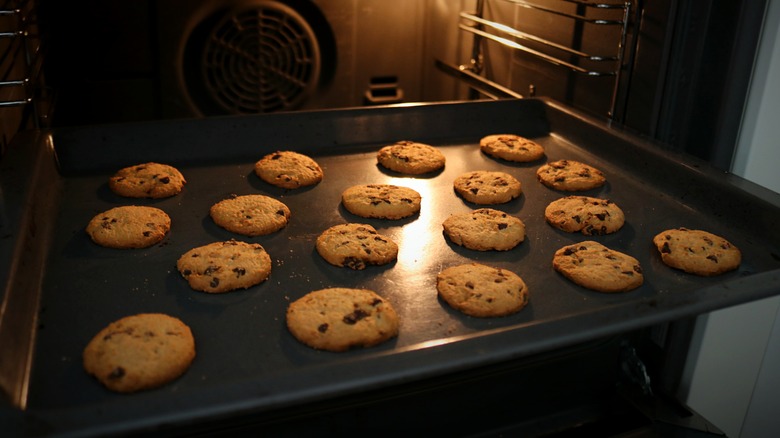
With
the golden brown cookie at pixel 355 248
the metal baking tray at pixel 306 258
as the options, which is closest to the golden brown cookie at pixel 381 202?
the metal baking tray at pixel 306 258

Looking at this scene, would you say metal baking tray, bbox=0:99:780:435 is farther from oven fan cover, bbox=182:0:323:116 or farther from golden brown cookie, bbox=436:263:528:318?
oven fan cover, bbox=182:0:323:116

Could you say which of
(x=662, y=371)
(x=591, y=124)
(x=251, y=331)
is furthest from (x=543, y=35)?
(x=251, y=331)

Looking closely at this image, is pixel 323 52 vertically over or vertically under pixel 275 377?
over

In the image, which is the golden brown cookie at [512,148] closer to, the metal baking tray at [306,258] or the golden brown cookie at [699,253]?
the metal baking tray at [306,258]

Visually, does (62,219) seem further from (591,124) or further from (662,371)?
(662,371)

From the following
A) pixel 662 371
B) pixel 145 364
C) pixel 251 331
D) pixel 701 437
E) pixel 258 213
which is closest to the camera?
pixel 145 364

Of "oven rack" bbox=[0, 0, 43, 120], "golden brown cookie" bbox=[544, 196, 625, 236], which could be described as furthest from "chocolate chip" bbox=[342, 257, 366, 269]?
"oven rack" bbox=[0, 0, 43, 120]
